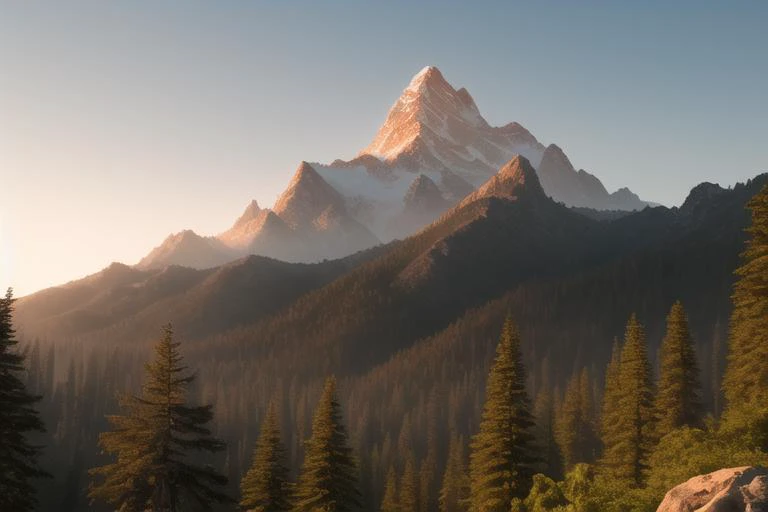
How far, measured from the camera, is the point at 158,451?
2802cm

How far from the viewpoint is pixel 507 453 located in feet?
129

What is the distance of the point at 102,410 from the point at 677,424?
171m

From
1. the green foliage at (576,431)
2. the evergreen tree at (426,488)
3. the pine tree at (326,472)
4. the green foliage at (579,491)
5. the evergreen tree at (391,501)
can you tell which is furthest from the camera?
the evergreen tree at (426,488)

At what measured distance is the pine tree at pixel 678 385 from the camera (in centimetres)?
4847

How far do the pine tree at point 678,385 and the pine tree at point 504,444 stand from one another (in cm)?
1444

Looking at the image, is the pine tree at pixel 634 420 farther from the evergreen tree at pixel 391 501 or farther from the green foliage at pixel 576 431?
the evergreen tree at pixel 391 501

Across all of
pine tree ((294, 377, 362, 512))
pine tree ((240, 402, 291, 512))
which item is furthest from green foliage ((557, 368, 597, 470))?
pine tree ((294, 377, 362, 512))

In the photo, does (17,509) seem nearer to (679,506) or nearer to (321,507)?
(321,507)

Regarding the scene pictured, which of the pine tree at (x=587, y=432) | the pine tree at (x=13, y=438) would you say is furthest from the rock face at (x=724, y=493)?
the pine tree at (x=587, y=432)

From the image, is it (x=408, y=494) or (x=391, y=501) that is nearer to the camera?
(x=408, y=494)

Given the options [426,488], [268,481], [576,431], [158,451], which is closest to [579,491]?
[158,451]

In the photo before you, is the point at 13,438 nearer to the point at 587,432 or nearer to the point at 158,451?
the point at 158,451

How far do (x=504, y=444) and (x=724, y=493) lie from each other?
24199mm

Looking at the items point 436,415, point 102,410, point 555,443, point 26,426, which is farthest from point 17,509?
point 102,410
